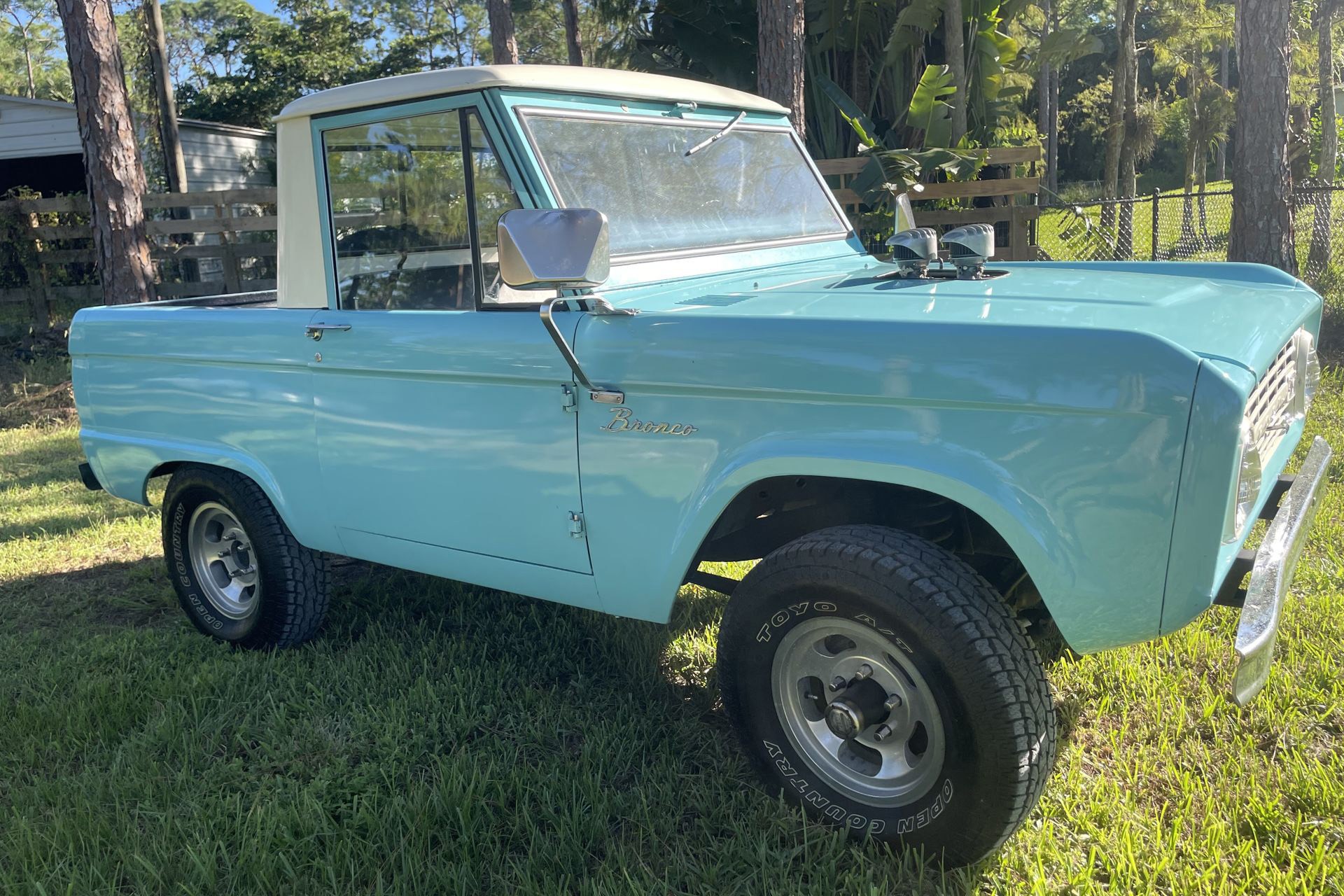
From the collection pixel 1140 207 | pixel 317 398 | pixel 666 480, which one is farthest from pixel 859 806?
pixel 1140 207

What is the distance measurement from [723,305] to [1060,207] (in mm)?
8175

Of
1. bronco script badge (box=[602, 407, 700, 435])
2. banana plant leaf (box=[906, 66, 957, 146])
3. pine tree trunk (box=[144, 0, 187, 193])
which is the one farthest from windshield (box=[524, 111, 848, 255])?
pine tree trunk (box=[144, 0, 187, 193])

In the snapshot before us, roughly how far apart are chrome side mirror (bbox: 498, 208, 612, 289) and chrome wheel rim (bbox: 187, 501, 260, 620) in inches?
86.6

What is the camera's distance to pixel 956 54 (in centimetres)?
1296

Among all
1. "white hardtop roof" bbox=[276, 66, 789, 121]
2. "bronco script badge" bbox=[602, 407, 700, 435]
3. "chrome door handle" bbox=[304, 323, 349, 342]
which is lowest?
"bronco script badge" bbox=[602, 407, 700, 435]

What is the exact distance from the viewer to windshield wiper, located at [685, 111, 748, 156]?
3.52 meters

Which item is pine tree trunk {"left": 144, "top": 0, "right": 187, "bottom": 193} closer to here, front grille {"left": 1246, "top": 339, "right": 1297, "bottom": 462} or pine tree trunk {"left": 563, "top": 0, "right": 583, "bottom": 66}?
pine tree trunk {"left": 563, "top": 0, "right": 583, "bottom": 66}

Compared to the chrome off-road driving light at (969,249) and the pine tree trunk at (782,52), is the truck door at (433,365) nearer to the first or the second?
the chrome off-road driving light at (969,249)

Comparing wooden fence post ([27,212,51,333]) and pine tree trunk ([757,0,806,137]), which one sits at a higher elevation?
pine tree trunk ([757,0,806,137])

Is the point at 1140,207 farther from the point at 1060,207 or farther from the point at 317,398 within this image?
the point at 317,398

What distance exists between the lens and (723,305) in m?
2.82

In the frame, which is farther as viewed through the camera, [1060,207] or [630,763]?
[1060,207]

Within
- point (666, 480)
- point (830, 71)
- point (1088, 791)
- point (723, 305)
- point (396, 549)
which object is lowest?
point (1088, 791)

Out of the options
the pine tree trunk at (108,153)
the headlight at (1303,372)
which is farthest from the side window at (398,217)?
the pine tree trunk at (108,153)
